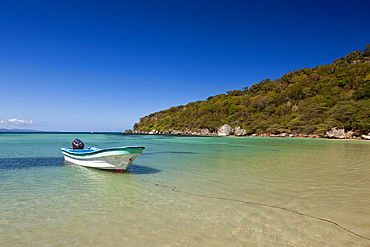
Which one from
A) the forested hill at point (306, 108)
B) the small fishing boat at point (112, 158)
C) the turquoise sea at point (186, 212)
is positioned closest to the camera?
the turquoise sea at point (186, 212)

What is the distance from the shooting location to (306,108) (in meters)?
73.2

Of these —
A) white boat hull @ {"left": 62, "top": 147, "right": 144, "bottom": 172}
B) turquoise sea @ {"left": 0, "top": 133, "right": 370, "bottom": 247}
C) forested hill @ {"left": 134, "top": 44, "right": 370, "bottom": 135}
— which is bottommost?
turquoise sea @ {"left": 0, "top": 133, "right": 370, "bottom": 247}

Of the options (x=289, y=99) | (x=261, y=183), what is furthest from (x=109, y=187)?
(x=289, y=99)

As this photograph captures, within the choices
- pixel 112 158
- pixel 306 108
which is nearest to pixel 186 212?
pixel 112 158

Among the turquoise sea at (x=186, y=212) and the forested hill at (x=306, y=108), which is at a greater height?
the forested hill at (x=306, y=108)

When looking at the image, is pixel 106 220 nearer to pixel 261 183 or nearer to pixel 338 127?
pixel 261 183

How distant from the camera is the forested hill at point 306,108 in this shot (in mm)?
58500

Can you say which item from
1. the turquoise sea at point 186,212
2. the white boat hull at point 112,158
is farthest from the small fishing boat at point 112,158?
the turquoise sea at point 186,212

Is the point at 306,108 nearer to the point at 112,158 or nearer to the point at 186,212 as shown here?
the point at 112,158

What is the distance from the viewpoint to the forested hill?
5850 centimetres

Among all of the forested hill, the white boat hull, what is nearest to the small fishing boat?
the white boat hull

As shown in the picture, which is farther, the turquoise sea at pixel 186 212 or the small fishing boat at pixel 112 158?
the small fishing boat at pixel 112 158

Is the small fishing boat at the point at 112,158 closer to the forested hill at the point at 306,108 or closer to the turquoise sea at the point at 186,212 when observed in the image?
the turquoise sea at the point at 186,212

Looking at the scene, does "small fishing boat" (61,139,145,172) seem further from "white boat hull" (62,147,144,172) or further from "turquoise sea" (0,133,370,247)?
"turquoise sea" (0,133,370,247)
